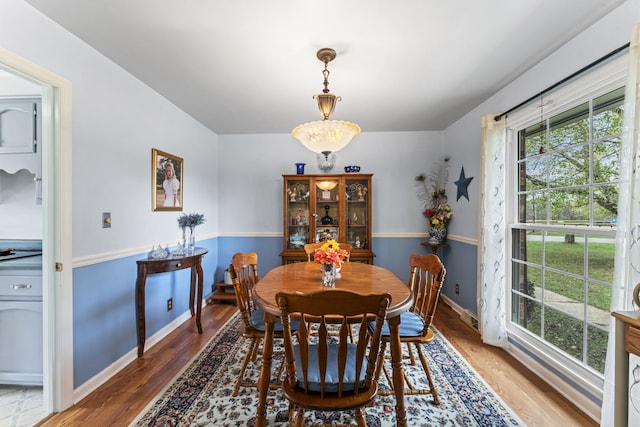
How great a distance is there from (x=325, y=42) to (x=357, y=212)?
2.38 metres

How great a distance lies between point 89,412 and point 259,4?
2664mm

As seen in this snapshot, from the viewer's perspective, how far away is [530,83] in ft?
7.25

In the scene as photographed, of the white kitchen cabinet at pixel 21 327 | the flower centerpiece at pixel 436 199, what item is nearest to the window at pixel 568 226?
the flower centerpiece at pixel 436 199

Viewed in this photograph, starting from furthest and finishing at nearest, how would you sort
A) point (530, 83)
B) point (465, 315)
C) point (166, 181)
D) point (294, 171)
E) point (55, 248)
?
1. point (294, 171)
2. point (465, 315)
3. point (166, 181)
4. point (530, 83)
5. point (55, 248)

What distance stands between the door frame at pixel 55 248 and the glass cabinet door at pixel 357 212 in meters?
2.90

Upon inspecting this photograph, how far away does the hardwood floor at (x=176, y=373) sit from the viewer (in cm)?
165

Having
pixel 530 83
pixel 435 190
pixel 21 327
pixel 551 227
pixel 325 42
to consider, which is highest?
pixel 325 42

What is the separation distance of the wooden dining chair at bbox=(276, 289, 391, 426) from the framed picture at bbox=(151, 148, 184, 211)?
7.07ft

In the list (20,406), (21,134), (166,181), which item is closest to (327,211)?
(166,181)

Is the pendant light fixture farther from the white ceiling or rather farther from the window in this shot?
the window

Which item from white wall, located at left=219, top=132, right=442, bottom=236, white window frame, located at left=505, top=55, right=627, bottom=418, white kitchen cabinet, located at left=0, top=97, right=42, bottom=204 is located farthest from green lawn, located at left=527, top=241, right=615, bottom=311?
white kitchen cabinet, located at left=0, top=97, right=42, bottom=204

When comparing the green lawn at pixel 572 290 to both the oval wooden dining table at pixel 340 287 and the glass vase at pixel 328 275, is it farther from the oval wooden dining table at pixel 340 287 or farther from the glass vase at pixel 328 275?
the glass vase at pixel 328 275

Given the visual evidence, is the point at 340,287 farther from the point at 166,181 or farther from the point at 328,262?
the point at 166,181

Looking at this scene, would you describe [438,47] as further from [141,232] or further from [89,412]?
[89,412]
